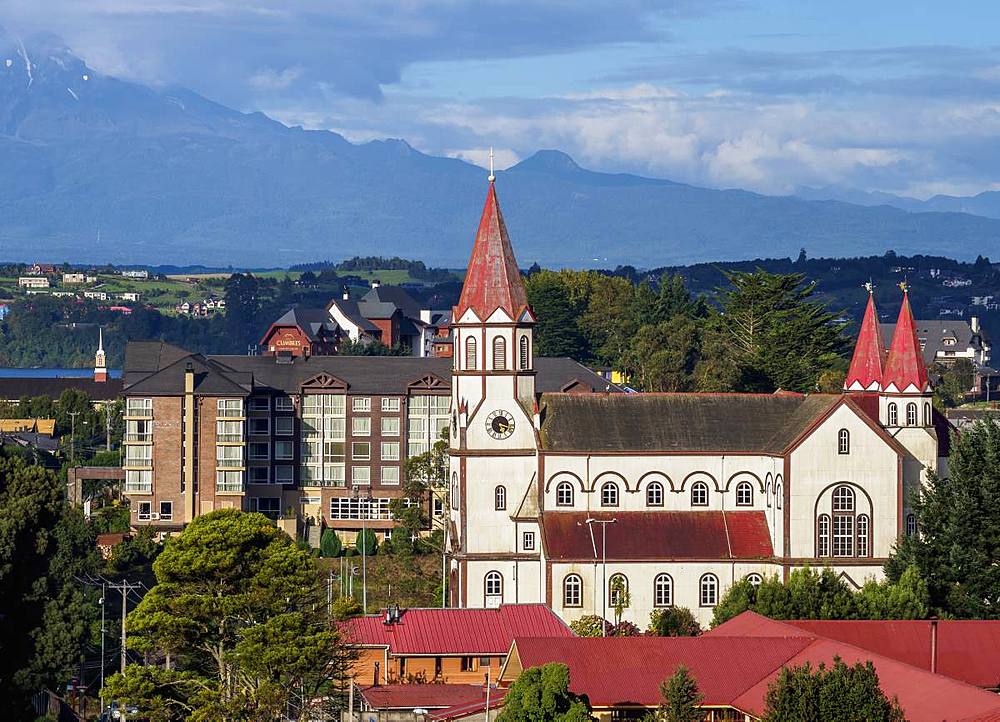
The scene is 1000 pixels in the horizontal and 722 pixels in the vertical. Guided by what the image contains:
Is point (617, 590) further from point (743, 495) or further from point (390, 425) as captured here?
point (390, 425)

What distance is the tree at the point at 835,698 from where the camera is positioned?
53.7m

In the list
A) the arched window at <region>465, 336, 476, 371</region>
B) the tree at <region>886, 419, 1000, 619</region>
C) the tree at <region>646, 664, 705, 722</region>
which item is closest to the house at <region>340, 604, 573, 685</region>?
the tree at <region>646, 664, 705, 722</region>

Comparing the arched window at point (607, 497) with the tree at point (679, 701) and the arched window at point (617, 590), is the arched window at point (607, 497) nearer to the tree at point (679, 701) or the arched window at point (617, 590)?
the arched window at point (617, 590)

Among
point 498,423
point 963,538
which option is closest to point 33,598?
point 498,423

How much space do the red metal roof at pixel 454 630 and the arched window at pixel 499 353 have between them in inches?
684

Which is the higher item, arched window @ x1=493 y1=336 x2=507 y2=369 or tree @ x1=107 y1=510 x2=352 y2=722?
arched window @ x1=493 y1=336 x2=507 y2=369

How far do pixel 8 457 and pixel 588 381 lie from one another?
5196 centimetres

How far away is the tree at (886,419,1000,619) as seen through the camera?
262 feet

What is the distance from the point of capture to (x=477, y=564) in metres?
89.6

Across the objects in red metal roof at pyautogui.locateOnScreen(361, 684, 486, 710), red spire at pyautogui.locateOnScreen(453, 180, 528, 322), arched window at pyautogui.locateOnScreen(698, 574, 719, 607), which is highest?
red spire at pyautogui.locateOnScreen(453, 180, 528, 322)

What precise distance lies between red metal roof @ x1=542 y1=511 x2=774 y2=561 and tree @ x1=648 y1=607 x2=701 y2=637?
3770 millimetres

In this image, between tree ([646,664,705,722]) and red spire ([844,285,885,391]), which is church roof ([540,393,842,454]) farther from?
tree ([646,664,705,722])

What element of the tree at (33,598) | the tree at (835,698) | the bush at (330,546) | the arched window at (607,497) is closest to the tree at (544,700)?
the tree at (835,698)

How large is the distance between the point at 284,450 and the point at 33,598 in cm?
4971
